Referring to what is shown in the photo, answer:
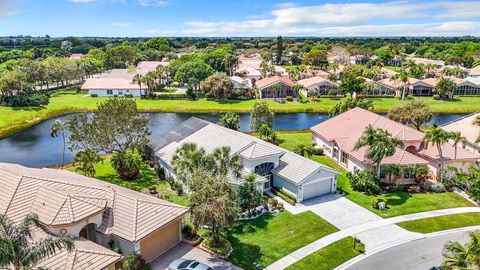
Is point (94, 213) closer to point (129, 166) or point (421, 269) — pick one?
point (129, 166)

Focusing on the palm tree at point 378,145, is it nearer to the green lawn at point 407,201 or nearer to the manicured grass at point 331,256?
the green lawn at point 407,201

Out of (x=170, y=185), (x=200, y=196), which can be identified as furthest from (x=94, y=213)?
(x=170, y=185)

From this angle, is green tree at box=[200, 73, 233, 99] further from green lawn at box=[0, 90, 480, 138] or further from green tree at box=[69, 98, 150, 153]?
green tree at box=[69, 98, 150, 153]

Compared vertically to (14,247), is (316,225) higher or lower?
lower

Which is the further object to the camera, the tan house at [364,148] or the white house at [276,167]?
the tan house at [364,148]

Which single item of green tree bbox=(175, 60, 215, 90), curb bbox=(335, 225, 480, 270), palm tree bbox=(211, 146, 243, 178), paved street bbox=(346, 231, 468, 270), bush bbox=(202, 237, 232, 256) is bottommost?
paved street bbox=(346, 231, 468, 270)

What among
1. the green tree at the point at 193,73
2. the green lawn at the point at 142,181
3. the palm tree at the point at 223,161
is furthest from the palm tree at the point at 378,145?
the green tree at the point at 193,73

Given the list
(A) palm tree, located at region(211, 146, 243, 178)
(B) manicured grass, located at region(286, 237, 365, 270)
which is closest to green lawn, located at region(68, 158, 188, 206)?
(A) palm tree, located at region(211, 146, 243, 178)
